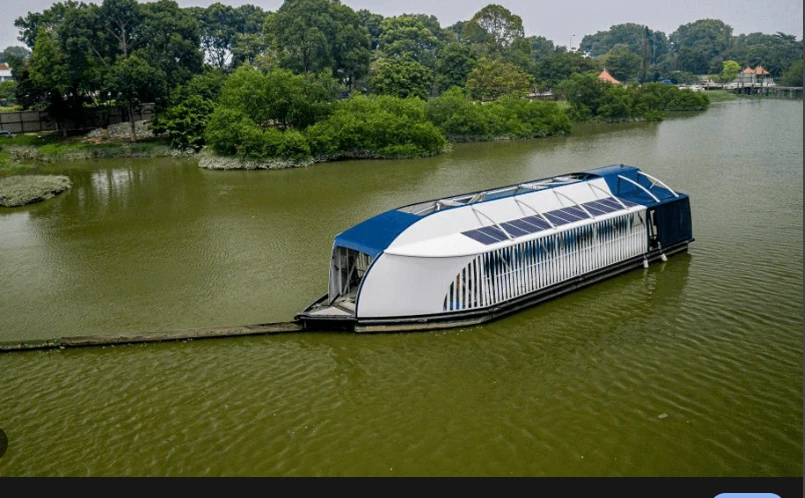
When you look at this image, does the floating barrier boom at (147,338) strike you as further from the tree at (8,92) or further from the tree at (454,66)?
the tree at (454,66)

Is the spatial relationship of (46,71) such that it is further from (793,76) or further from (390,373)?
(793,76)

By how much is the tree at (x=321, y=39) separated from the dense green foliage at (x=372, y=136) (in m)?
17.5

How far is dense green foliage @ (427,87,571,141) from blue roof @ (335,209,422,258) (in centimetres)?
Answer: 3460

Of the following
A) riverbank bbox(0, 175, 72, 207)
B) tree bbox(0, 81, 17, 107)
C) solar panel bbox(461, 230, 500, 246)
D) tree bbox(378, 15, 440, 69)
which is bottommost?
solar panel bbox(461, 230, 500, 246)

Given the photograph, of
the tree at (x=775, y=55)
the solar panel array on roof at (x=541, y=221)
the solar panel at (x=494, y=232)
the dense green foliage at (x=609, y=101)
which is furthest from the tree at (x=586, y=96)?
the tree at (x=775, y=55)

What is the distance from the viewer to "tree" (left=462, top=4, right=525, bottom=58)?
307 feet

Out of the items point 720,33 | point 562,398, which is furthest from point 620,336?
point 720,33

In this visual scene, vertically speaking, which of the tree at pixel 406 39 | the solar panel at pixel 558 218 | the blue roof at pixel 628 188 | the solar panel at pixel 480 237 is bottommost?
the solar panel at pixel 480 237

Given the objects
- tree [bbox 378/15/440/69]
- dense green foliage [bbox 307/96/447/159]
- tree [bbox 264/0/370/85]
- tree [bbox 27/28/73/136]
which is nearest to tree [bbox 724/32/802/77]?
tree [bbox 378/15/440/69]

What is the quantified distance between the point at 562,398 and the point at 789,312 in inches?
280

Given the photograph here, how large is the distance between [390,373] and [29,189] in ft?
87.4

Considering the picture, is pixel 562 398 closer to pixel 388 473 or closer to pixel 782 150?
pixel 388 473

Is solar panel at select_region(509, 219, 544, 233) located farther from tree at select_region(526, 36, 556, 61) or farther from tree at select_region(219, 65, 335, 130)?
tree at select_region(526, 36, 556, 61)

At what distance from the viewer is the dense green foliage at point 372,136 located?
40438 millimetres
